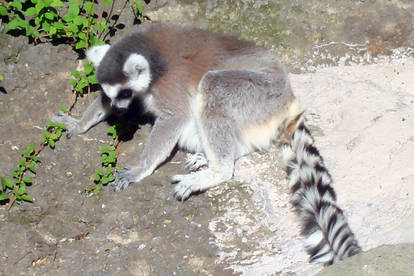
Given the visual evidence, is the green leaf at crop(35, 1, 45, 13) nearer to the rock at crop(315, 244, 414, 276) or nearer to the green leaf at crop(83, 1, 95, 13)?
the green leaf at crop(83, 1, 95, 13)

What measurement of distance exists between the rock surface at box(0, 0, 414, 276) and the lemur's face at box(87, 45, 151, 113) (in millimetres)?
613

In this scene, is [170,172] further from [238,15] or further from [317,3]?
[317,3]

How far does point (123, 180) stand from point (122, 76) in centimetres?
83

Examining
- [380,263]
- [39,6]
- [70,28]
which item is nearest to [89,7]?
[70,28]

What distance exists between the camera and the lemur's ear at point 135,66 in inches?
179

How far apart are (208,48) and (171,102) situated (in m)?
0.58

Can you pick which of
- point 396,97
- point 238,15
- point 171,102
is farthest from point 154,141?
Result: point 396,97

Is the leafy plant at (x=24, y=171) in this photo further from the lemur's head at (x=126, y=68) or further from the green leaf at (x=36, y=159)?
the lemur's head at (x=126, y=68)

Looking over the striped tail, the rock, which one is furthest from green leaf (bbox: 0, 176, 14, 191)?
the rock

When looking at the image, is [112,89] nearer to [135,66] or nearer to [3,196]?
[135,66]

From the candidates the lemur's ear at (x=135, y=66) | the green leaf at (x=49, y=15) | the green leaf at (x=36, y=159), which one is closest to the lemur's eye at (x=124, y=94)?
the lemur's ear at (x=135, y=66)

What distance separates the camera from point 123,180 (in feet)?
15.4

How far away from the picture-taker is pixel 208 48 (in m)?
4.98

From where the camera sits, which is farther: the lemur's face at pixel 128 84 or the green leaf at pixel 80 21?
the green leaf at pixel 80 21
